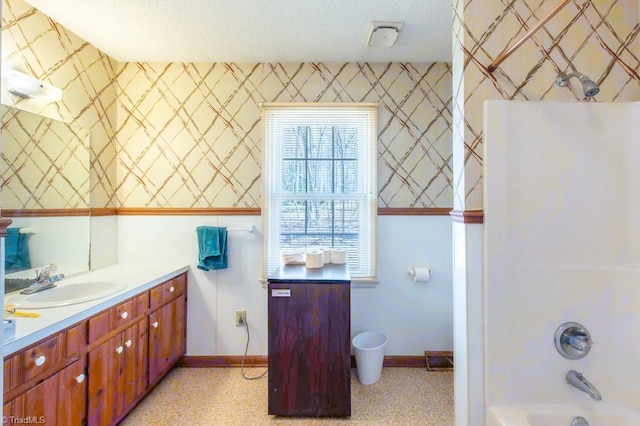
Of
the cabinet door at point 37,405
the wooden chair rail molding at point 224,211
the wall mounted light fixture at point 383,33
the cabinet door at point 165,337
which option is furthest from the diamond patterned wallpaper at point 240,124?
the cabinet door at point 37,405

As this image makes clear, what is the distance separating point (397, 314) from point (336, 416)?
89 centimetres

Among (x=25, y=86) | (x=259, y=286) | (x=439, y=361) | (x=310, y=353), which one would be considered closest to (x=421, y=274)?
(x=439, y=361)

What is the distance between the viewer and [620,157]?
1305mm

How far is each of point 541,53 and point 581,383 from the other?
1.45 m

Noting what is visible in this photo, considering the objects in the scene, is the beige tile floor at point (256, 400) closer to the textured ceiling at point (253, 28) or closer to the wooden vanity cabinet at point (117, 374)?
the wooden vanity cabinet at point (117, 374)

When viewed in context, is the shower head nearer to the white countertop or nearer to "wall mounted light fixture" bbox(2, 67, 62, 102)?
the white countertop

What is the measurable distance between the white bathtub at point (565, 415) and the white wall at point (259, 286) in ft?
3.69

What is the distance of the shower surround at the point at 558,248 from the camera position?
128 centimetres

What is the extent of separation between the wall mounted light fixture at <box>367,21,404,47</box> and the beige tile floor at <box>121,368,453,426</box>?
2.44 meters

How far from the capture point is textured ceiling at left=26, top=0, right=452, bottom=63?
173cm

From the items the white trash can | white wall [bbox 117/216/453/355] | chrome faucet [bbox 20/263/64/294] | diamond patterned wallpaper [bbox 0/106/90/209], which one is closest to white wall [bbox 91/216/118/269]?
white wall [bbox 117/216/453/355]

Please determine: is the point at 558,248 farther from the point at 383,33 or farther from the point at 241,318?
the point at 241,318

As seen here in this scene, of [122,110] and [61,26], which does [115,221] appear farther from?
[61,26]

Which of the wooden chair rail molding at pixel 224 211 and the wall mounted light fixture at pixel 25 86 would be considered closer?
the wall mounted light fixture at pixel 25 86
